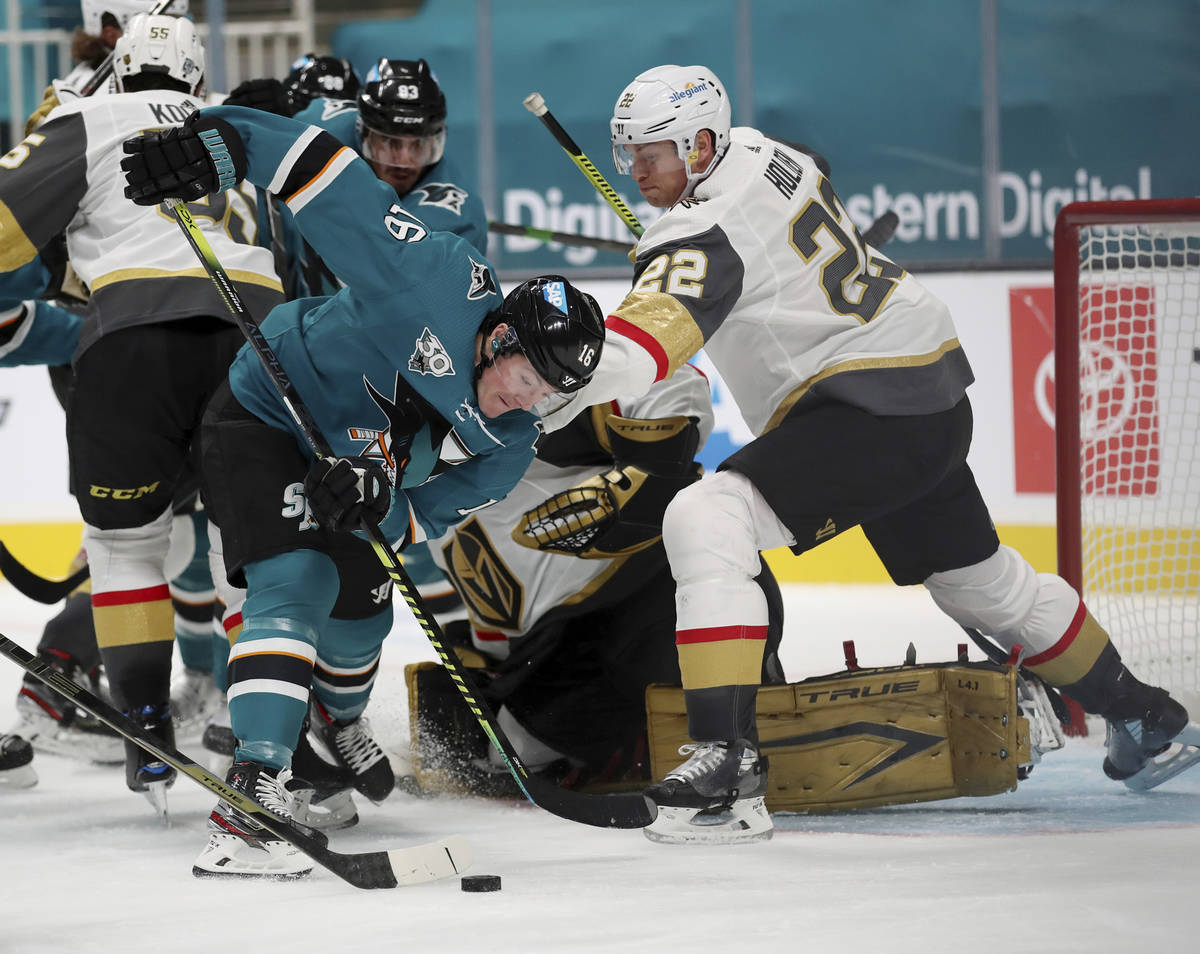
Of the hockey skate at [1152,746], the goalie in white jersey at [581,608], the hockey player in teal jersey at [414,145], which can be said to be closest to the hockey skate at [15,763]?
the goalie in white jersey at [581,608]

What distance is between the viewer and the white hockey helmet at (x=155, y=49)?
271 cm

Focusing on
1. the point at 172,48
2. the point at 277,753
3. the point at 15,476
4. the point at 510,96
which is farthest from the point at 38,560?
the point at 277,753

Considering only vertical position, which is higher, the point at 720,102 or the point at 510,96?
the point at 510,96

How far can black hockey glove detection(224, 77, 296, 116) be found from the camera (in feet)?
10.3

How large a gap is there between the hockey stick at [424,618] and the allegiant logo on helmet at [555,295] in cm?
37

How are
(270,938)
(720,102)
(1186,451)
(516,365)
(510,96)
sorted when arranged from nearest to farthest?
(270,938), (516,365), (720,102), (1186,451), (510,96)

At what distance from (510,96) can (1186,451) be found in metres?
3.54

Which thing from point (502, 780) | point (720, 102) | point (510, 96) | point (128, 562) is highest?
point (510, 96)

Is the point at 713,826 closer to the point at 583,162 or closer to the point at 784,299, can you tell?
the point at 784,299

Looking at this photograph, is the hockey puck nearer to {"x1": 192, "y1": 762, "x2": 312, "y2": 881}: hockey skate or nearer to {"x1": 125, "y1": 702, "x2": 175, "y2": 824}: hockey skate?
{"x1": 192, "y1": 762, "x2": 312, "y2": 881}: hockey skate

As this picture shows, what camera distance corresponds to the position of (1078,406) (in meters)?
3.30

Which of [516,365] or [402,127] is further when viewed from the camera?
[402,127]

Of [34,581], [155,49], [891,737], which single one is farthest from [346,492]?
[34,581]

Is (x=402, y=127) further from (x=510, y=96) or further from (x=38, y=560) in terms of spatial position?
(x=510, y=96)
